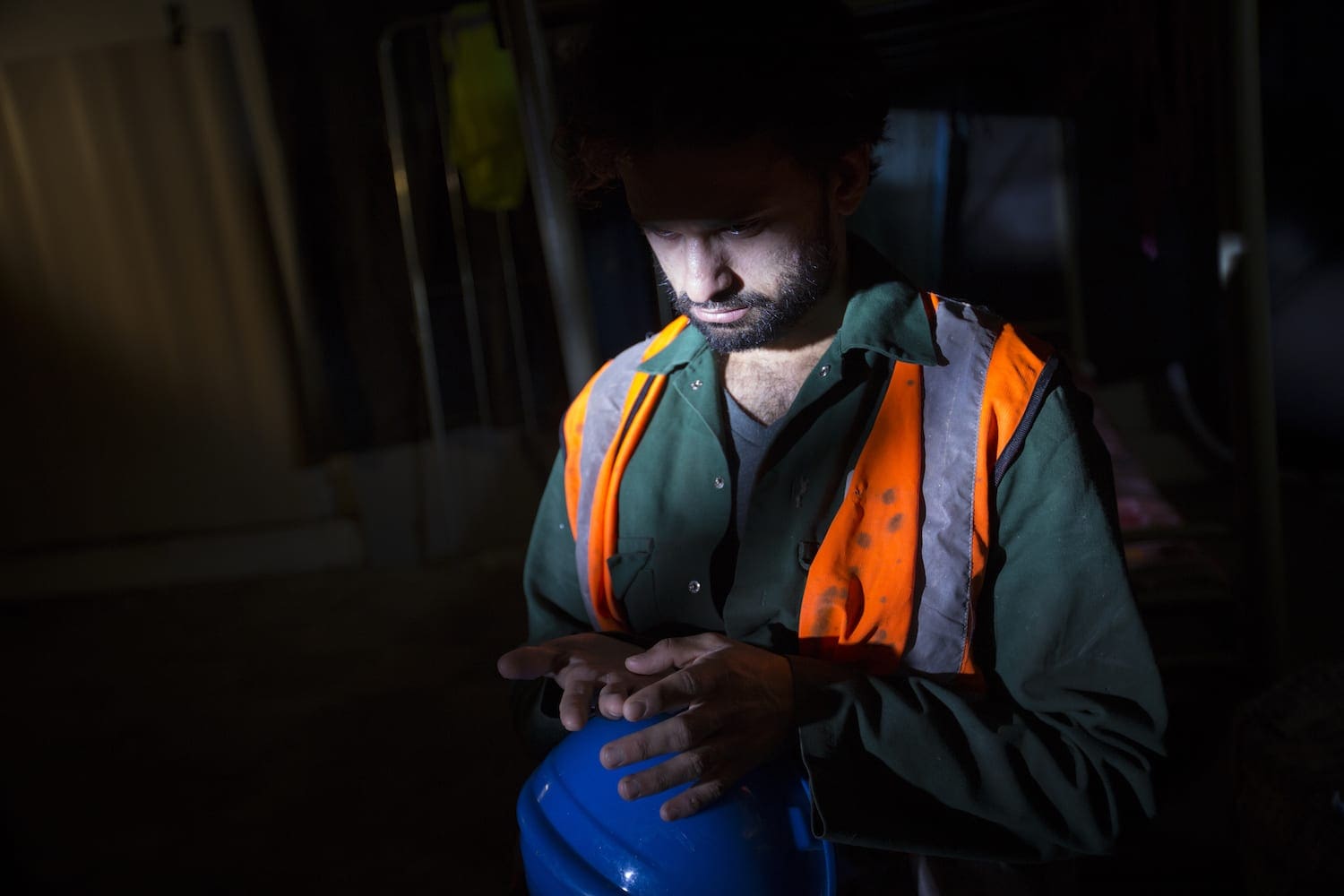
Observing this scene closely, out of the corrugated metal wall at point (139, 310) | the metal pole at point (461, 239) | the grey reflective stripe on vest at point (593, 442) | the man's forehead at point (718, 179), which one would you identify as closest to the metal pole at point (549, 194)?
the grey reflective stripe on vest at point (593, 442)

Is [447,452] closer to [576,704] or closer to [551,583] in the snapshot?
[551,583]

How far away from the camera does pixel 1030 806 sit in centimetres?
94

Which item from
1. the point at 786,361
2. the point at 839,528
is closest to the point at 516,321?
the point at 786,361

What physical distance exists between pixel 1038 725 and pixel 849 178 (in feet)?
2.10

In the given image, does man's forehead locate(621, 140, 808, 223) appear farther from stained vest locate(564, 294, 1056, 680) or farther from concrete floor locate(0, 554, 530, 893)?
concrete floor locate(0, 554, 530, 893)

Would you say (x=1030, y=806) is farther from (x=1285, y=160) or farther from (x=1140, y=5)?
(x=1285, y=160)

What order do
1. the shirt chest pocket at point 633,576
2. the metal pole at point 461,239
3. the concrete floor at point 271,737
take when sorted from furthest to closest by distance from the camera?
the metal pole at point 461,239 → the concrete floor at point 271,737 → the shirt chest pocket at point 633,576

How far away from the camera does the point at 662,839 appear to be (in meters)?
0.91

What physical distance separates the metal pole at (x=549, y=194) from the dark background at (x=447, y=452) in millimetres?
100

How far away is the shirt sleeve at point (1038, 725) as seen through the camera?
94 cm

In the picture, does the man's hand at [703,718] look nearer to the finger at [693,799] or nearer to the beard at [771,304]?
the finger at [693,799]

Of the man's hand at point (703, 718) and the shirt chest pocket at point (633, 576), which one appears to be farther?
the shirt chest pocket at point (633, 576)

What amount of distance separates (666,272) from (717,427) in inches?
7.9

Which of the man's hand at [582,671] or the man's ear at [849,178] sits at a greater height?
the man's ear at [849,178]
